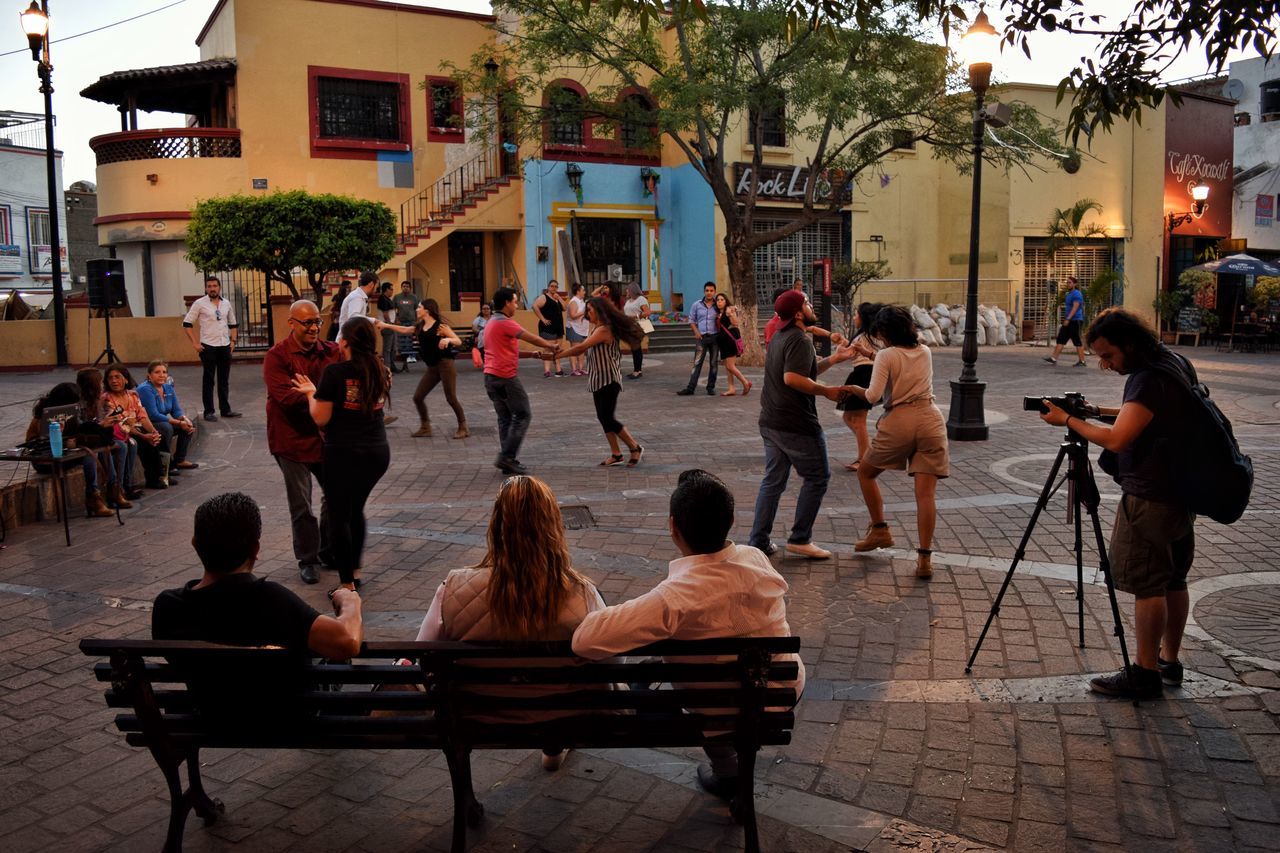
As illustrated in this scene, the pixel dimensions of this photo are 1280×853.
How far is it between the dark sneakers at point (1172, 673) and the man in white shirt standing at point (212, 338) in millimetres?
11797

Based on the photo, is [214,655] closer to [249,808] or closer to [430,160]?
[249,808]

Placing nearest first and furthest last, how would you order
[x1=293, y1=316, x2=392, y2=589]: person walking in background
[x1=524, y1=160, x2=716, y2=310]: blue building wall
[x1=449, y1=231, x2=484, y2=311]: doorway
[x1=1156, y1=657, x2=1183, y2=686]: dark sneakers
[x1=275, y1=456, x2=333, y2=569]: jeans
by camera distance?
[x1=1156, y1=657, x2=1183, y2=686]: dark sneakers
[x1=293, y1=316, x2=392, y2=589]: person walking in background
[x1=275, y1=456, x2=333, y2=569]: jeans
[x1=524, y1=160, x2=716, y2=310]: blue building wall
[x1=449, y1=231, x2=484, y2=311]: doorway

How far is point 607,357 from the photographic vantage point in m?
10.2

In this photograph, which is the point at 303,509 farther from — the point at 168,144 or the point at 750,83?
the point at 168,144

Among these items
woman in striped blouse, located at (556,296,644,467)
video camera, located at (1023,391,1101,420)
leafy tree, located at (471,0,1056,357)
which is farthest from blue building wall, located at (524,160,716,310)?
video camera, located at (1023,391,1101,420)

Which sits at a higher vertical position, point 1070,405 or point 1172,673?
point 1070,405

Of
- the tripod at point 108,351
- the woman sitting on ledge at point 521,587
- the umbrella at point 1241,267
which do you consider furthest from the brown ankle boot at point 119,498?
the umbrella at point 1241,267

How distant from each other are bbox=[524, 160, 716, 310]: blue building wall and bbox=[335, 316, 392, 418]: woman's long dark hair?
66.1 feet

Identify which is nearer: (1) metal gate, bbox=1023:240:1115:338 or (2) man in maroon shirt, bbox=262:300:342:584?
(2) man in maroon shirt, bbox=262:300:342:584

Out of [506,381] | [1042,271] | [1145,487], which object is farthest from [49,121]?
[1042,271]

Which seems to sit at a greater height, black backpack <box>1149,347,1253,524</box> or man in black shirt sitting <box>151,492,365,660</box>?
black backpack <box>1149,347,1253,524</box>

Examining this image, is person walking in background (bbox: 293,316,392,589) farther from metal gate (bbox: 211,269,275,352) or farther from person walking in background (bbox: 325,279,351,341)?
metal gate (bbox: 211,269,275,352)

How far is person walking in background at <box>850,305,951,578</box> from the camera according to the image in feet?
21.3

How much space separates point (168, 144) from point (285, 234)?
715 cm
